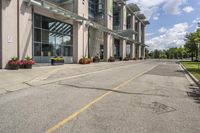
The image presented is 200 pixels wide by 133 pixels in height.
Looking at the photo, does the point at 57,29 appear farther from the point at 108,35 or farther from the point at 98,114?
the point at 98,114

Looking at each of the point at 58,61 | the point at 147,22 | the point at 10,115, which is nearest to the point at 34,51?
the point at 58,61

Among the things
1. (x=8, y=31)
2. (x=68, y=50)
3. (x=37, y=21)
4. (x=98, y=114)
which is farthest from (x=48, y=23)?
(x=98, y=114)

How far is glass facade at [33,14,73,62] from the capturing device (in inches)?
963

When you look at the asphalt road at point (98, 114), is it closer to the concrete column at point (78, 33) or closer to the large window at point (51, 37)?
the large window at point (51, 37)

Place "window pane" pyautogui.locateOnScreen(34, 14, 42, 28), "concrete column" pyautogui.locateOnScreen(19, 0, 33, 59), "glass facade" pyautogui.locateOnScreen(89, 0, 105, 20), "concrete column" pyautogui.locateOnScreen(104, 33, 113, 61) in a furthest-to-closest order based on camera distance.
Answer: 1. "concrete column" pyautogui.locateOnScreen(104, 33, 113, 61)
2. "glass facade" pyautogui.locateOnScreen(89, 0, 105, 20)
3. "window pane" pyautogui.locateOnScreen(34, 14, 42, 28)
4. "concrete column" pyautogui.locateOnScreen(19, 0, 33, 59)

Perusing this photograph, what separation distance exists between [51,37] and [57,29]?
2.03 metres

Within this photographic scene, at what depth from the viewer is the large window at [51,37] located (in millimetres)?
24453

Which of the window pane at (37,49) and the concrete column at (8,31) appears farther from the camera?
the window pane at (37,49)

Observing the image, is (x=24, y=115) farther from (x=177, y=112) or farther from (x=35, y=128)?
(x=177, y=112)

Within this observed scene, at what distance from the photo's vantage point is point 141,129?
4.77 metres

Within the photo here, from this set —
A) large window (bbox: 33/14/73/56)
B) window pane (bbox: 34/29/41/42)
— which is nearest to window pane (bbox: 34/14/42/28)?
large window (bbox: 33/14/73/56)

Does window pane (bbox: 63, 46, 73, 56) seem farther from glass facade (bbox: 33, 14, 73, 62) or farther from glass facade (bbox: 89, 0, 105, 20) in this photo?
glass facade (bbox: 89, 0, 105, 20)

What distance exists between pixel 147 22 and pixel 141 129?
84296mm

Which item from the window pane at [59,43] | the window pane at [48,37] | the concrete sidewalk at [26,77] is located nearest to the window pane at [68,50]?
the window pane at [59,43]
